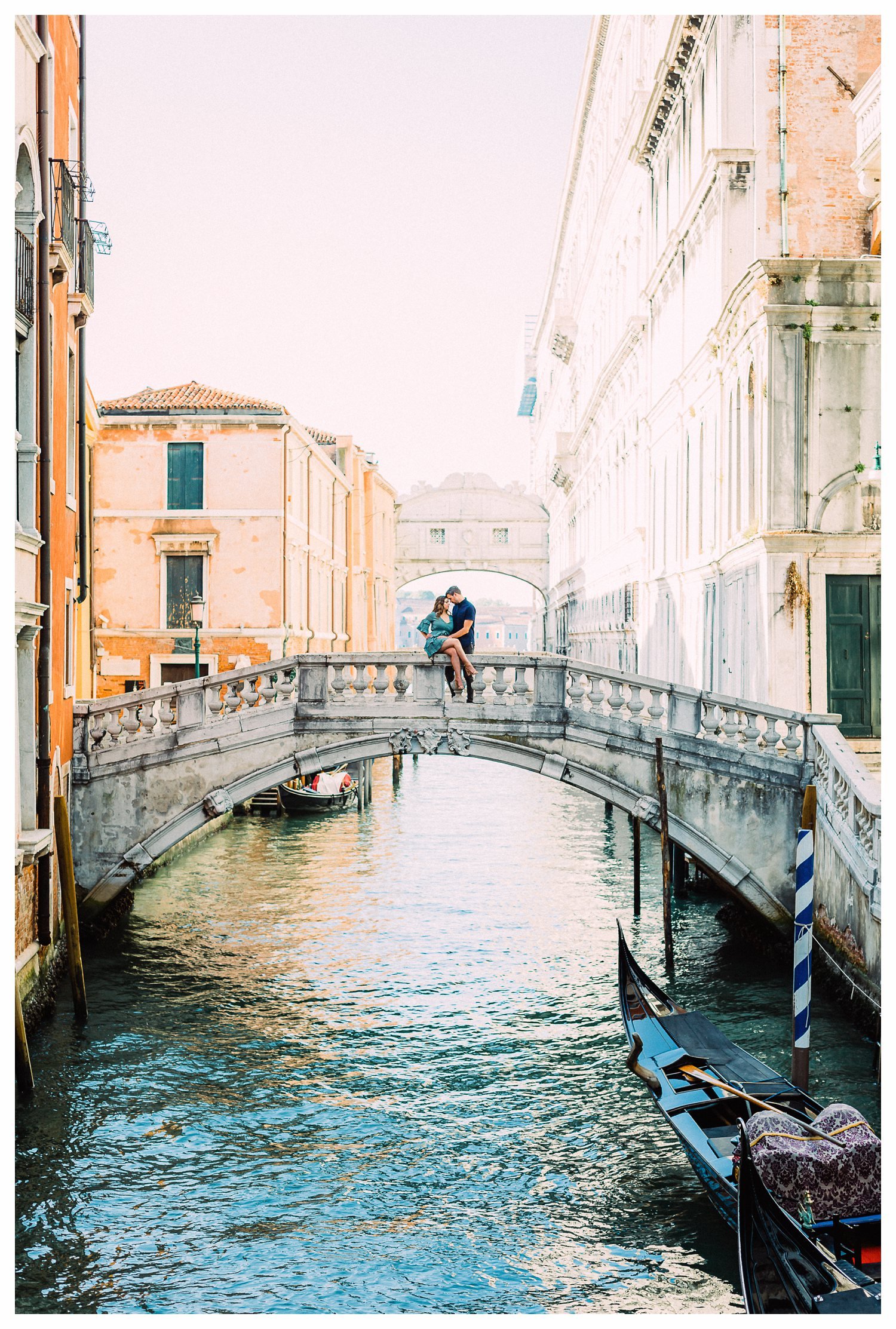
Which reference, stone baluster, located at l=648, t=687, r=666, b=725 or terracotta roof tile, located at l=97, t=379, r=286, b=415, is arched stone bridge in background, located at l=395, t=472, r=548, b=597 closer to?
terracotta roof tile, located at l=97, t=379, r=286, b=415

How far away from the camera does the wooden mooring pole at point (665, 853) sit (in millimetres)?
11680

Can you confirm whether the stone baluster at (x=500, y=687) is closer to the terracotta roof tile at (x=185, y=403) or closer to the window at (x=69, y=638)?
the window at (x=69, y=638)

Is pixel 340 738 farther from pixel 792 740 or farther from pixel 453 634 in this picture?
pixel 792 740

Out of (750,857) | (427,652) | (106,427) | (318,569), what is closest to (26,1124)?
(427,652)

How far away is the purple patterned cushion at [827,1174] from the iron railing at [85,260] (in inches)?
381

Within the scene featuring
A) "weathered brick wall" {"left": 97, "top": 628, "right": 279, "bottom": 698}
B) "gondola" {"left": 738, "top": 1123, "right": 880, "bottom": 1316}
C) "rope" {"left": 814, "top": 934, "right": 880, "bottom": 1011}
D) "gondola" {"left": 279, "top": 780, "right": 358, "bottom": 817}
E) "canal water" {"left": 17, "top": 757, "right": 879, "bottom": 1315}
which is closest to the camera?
"gondola" {"left": 738, "top": 1123, "right": 880, "bottom": 1316}

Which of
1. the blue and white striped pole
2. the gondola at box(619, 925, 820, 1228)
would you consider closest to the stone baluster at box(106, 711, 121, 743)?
the gondola at box(619, 925, 820, 1228)

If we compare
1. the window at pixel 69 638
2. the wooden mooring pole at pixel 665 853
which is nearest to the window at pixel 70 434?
the window at pixel 69 638

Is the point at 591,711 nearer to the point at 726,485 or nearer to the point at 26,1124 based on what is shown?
the point at 726,485

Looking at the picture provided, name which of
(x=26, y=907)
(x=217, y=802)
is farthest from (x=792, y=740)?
(x=26, y=907)

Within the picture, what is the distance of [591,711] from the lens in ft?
40.3

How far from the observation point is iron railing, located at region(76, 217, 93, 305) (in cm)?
1213

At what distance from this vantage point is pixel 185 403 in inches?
908

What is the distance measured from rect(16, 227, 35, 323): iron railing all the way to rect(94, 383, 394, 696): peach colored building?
488 inches
